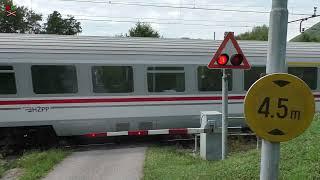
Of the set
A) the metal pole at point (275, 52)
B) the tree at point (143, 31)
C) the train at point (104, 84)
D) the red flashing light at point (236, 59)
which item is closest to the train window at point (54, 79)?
the train at point (104, 84)

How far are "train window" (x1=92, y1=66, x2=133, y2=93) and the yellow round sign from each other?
8.28m

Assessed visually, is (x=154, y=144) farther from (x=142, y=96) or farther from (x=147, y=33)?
(x=147, y=33)

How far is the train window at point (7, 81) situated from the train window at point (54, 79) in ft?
1.58

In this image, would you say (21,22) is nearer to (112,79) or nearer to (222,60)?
(112,79)

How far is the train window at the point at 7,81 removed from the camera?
10055 mm

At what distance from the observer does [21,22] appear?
209 ft

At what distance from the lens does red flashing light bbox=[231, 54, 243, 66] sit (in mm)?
7102

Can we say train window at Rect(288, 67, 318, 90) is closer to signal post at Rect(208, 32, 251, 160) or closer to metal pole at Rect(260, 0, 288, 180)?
signal post at Rect(208, 32, 251, 160)

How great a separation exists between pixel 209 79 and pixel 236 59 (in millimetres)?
4440

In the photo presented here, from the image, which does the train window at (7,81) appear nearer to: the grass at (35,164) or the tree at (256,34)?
the grass at (35,164)

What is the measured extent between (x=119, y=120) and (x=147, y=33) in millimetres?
41558

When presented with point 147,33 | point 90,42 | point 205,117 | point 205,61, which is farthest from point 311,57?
point 147,33

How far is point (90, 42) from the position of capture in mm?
10906

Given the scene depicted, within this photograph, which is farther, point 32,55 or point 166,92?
point 166,92
